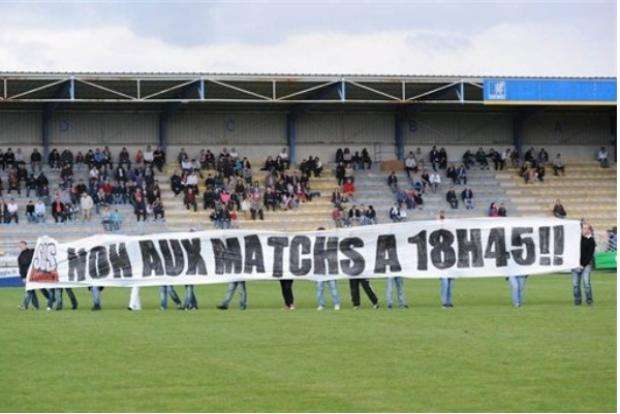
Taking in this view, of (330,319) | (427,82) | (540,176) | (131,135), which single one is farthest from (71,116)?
(330,319)

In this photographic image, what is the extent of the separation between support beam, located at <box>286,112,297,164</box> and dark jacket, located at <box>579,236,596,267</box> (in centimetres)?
3589

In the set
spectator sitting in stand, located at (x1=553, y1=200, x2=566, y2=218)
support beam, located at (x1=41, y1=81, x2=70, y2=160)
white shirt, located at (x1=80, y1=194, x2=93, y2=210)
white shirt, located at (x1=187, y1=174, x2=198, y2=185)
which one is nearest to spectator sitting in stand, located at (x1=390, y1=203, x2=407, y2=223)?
spectator sitting in stand, located at (x1=553, y1=200, x2=566, y2=218)

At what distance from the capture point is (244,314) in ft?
96.4

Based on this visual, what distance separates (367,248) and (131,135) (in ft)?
115

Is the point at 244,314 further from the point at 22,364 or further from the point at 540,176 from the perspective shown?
the point at 540,176

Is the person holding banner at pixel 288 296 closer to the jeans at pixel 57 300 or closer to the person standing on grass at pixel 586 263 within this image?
the jeans at pixel 57 300

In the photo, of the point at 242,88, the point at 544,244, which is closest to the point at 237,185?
the point at 242,88

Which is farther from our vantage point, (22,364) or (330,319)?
(330,319)

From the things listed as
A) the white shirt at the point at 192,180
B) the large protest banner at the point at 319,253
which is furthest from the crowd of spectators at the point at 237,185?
the large protest banner at the point at 319,253

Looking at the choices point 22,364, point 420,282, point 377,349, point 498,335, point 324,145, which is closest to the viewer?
point 22,364

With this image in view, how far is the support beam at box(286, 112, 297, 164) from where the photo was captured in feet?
218

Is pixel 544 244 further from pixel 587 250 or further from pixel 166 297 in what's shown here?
pixel 166 297

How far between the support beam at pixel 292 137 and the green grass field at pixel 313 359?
35.3 metres

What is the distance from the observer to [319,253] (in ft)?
104
